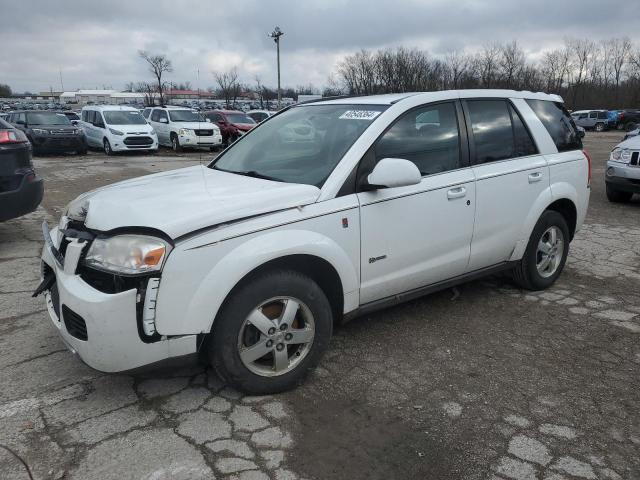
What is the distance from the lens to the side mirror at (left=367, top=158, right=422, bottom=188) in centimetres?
326

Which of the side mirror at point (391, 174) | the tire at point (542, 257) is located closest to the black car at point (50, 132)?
the tire at point (542, 257)

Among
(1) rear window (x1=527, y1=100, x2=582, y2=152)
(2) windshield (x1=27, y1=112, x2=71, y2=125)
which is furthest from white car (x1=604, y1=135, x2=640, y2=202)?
(2) windshield (x1=27, y1=112, x2=71, y2=125)

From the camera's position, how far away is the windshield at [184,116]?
21891mm

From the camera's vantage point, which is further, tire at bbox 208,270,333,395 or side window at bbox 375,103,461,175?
side window at bbox 375,103,461,175

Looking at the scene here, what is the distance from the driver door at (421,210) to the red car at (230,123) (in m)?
19.4

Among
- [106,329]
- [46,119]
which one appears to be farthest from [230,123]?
[106,329]

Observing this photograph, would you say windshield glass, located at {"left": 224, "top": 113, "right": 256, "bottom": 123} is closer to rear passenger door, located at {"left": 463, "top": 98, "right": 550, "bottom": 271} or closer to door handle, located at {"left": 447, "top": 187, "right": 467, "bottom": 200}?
rear passenger door, located at {"left": 463, "top": 98, "right": 550, "bottom": 271}

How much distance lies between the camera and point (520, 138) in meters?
4.55

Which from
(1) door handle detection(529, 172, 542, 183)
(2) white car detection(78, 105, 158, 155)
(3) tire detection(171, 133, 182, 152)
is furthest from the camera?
(3) tire detection(171, 133, 182, 152)

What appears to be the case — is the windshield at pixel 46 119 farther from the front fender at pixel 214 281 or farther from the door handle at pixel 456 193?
the front fender at pixel 214 281

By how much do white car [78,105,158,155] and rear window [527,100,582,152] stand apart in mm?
16672

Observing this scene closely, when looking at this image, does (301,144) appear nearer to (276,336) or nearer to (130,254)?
(276,336)

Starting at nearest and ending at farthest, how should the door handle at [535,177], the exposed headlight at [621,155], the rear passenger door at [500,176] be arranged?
the rear passenger door at [500,176]
the door handle at [535,177]
the exposed headlight at [621,155]

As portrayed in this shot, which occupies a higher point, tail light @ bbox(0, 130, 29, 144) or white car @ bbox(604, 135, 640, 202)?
tail light @ bbox(0, 130, 29, 144)
